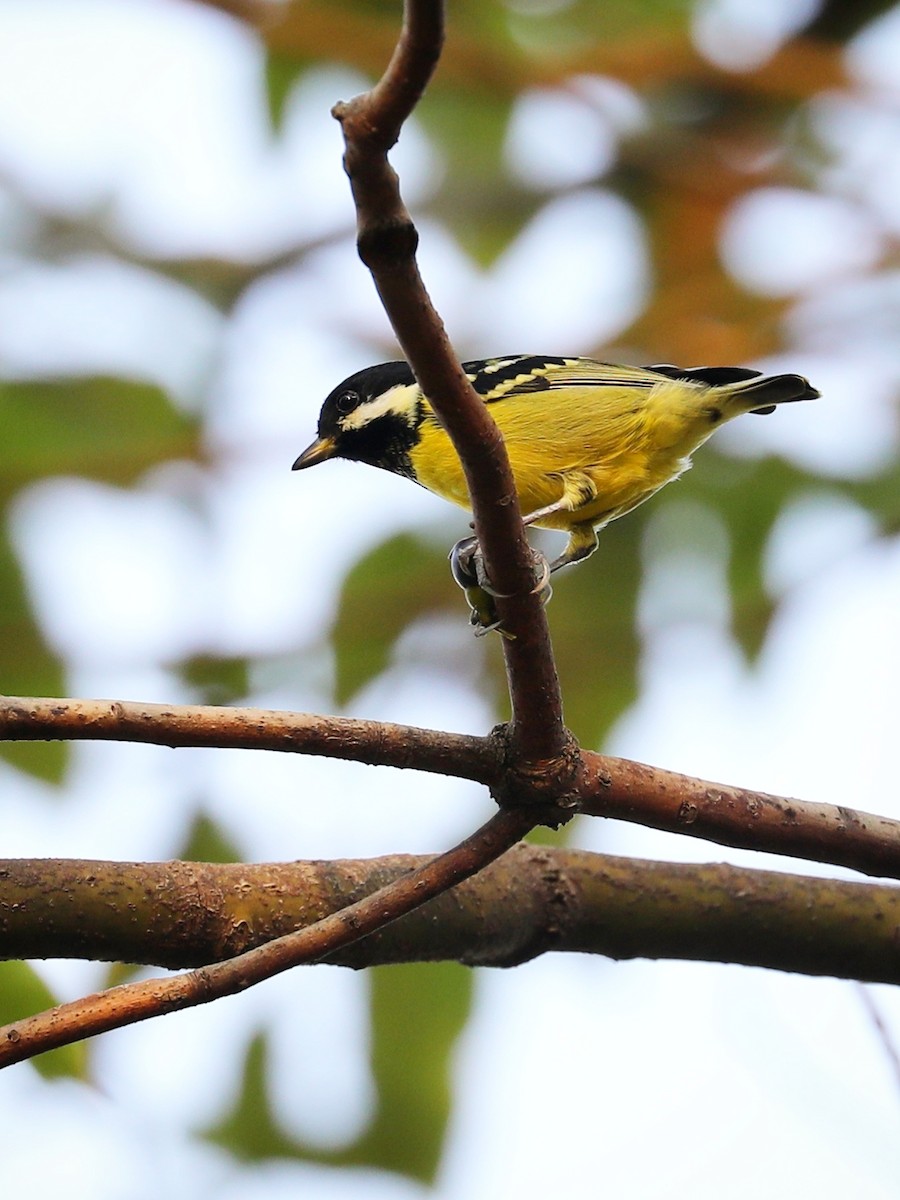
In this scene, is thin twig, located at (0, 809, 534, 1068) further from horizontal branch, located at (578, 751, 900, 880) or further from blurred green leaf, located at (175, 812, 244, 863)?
blurred green leaf, located at (175, 812, 244, 863)

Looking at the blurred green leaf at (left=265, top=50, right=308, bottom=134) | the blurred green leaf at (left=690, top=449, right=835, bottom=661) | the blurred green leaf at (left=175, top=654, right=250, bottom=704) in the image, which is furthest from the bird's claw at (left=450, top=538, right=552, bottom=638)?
the blurred green leaf at (left=265, top=50, right=308, bottom=134)

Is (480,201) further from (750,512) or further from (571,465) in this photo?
(571,465)

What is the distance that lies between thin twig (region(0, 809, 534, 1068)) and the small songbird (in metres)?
1.73

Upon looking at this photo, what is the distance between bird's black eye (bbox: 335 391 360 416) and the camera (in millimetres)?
4699

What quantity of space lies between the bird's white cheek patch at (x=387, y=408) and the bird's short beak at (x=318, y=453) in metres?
0.10

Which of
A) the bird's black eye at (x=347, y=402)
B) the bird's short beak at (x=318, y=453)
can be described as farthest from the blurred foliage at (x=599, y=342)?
the bird's black eye at (x=347, y=402)

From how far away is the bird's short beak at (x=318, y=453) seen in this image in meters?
4.79

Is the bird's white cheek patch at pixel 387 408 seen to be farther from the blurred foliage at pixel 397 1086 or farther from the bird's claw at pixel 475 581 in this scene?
the blurred foliage at pixel 397 1086

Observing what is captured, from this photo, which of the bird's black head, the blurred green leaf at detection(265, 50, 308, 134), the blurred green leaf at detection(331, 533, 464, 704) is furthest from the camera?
the blurred green leaf at detection(265, 50, 308, 134)

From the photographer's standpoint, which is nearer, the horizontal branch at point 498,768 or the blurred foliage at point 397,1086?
the horizontal branch at point 498,768

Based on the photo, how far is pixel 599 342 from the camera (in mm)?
6137

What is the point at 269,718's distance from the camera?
2262 mm

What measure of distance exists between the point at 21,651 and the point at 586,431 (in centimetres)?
235

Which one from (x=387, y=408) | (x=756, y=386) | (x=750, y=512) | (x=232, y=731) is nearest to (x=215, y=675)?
(x=387, y=408)
